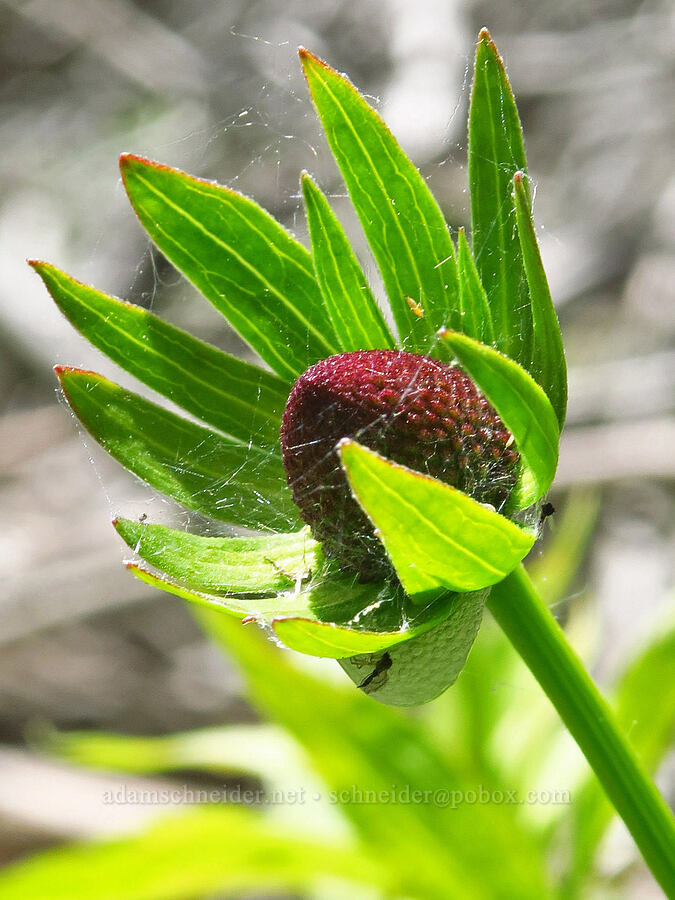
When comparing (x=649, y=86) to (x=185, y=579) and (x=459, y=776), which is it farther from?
(x=185, y=579)

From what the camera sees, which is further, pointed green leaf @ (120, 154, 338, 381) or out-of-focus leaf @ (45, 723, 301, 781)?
out-of-focus leaf @ (45, 723, 301, 781)

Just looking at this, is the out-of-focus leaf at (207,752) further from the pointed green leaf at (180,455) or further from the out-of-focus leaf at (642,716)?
the pointed green leaf at (180,455)

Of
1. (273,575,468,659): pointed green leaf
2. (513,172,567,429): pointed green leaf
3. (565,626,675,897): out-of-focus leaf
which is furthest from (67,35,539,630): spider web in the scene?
(565,626,675,897): out-of-focus leaf

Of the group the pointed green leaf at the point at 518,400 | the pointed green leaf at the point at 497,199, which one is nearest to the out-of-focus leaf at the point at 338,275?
the pointed green leaf at the point at 497,199

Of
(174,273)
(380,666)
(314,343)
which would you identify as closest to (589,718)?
(380,666)

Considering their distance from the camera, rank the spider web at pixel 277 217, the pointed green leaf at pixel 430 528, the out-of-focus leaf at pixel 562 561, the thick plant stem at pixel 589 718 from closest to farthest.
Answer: the pointed green leaf at pixel 430 528 < the thick plant stem at pixel 589 718 < the spider web at pixel 277 217 < the out-of-focus leaf at pixel 562 561

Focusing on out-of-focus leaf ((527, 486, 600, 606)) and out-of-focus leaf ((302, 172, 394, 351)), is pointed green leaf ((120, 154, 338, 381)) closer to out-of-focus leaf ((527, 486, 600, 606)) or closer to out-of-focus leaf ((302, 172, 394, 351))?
out-of-focus leaf ((302, 172, 394, 351))

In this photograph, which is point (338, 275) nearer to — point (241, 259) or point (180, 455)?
point (241, 259)

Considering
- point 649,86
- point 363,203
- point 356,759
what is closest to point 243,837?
point 356,759
